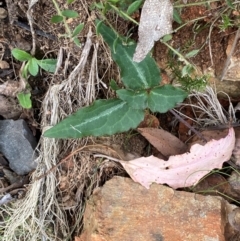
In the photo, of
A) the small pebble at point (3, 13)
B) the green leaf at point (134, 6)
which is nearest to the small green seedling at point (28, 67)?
the small pebble at point (3, 13)

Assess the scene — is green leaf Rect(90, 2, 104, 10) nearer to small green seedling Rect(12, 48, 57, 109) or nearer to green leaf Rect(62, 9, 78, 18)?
green leaf Rect(62, 9, 78, 18)

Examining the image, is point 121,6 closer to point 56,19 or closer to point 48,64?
point 56,19

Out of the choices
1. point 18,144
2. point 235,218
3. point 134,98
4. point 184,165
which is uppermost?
point 134,98

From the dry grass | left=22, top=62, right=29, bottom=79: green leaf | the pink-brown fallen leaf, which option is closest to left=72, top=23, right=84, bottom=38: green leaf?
the dry grass

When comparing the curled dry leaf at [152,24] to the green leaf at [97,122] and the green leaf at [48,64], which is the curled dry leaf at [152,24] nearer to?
the green leaf at [97,122]

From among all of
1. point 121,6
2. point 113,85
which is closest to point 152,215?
point 113,85

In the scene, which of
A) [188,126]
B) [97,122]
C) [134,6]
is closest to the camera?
[134,6]
